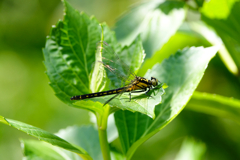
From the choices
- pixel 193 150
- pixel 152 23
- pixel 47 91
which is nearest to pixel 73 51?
pixel 152 23

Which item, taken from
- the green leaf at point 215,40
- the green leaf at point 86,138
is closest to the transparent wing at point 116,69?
the green leaf at point 86,138

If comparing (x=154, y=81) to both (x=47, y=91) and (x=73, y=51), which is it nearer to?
(x=73, y=51)

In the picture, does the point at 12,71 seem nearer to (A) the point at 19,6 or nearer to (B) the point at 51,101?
(B) the point at 51,101

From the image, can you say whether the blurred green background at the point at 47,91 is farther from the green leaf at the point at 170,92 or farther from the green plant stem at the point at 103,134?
the green plant stem at the point at 103,134

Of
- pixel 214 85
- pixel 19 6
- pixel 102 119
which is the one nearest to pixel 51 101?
pixel 19 6

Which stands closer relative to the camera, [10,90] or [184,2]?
[184,2]
